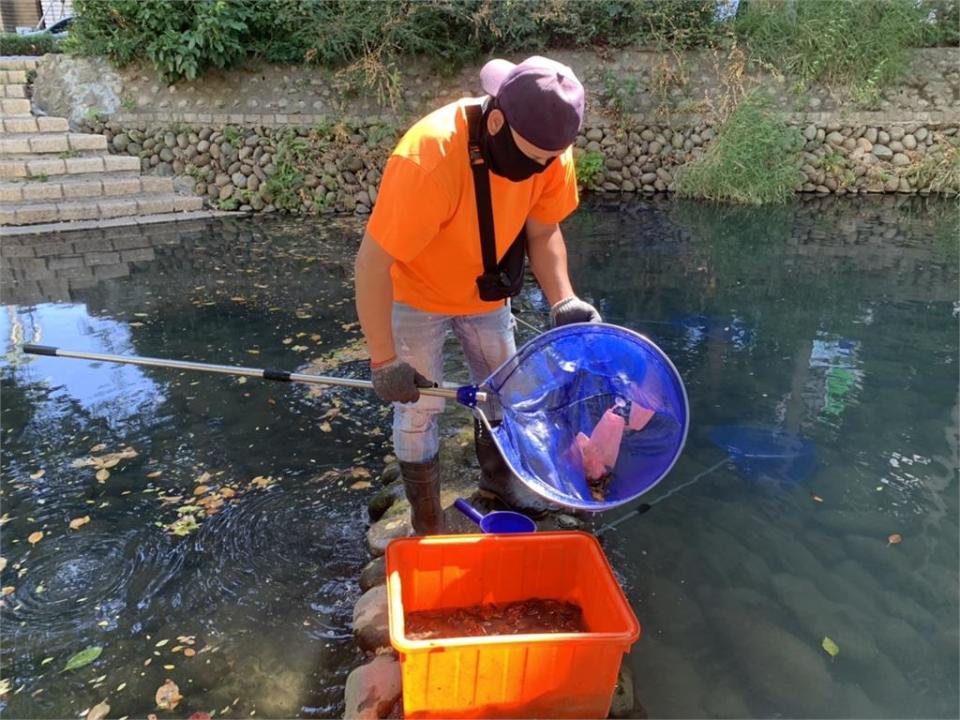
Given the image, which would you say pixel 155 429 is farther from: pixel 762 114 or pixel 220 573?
pixel 762 114

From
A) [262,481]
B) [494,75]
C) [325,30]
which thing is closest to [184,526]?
[262,481]

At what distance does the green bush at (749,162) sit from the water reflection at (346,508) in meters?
4.60

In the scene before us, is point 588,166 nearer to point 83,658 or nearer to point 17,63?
point 17,63

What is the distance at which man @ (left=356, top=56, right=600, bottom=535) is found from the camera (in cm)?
194

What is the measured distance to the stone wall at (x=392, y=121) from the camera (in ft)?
34.6

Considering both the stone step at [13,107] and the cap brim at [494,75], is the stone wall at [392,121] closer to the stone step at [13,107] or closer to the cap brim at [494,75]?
the stone step at [13,107]

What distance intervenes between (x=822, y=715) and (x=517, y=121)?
2070 millimetres

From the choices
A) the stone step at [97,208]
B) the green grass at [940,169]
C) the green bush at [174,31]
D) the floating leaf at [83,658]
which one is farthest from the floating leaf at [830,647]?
Result: the green grass at [940,169]

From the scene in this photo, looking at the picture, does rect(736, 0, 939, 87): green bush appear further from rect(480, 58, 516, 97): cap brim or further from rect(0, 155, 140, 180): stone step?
rect(480, 58, 516, 97): cap brim

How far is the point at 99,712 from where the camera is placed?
224 centimetres

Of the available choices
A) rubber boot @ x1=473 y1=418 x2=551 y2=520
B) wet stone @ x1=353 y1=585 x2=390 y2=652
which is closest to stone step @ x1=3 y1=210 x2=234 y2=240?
rubber boot @ x1=473 y1=418 x2=551 y2=520

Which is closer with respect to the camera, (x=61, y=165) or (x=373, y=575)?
(x=373, y=575)

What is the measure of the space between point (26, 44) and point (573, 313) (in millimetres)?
15710

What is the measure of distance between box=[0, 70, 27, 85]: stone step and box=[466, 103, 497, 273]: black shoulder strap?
12.4 meters
